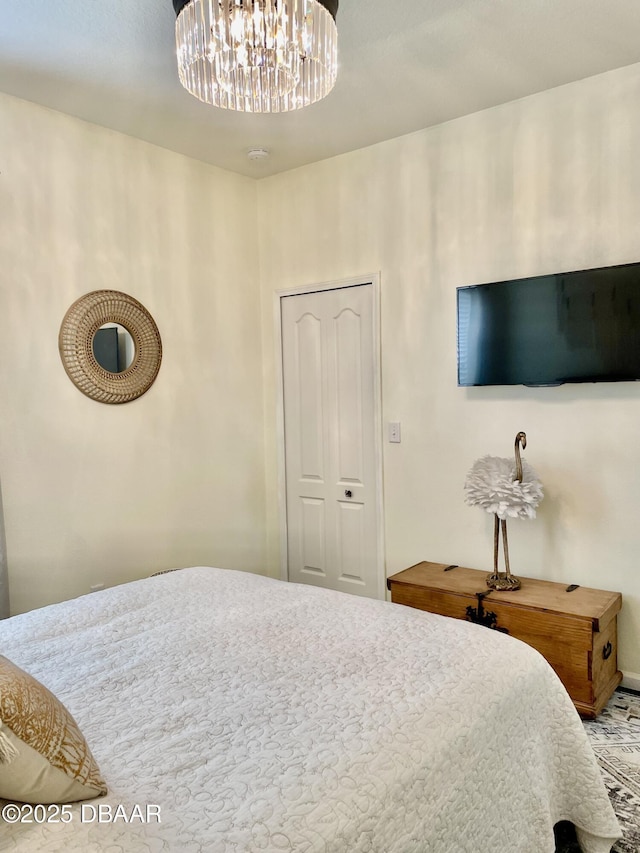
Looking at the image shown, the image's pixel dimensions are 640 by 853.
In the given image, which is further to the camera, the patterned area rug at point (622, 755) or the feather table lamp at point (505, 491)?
the feather table lamp at point (505, 491)

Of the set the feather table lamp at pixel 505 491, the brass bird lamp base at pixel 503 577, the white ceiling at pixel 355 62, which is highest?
the white ceiling at pixel 355 62

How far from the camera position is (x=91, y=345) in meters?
3.11

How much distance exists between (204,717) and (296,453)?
8.65 feet

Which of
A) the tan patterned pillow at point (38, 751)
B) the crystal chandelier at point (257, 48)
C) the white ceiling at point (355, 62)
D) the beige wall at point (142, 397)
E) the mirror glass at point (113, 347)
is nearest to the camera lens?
the tan patterned pillow at point (38, 751)

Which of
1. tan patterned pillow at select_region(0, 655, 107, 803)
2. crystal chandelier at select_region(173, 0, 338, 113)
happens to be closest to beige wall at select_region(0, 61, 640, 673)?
crystal chandelier at select_region(173, 0, 338, 113)

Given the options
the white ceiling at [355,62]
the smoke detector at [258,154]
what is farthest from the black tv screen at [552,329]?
the smoke detector at [258,154]

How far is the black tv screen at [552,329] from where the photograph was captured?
2.65 metres

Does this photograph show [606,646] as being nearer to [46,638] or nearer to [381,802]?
[381,802]

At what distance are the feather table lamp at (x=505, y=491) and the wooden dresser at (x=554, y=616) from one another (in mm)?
116

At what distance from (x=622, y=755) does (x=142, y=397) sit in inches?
105

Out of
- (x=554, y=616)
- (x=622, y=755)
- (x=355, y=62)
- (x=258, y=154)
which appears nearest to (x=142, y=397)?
(x=258, y=154)

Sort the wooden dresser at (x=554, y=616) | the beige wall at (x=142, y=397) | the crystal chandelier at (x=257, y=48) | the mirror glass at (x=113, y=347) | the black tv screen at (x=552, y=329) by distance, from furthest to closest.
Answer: the mirror glass at (x=113, y=347)
the beige wall at (x=142, y=397)
the black tv screen at (x=552, y=329)
the wooden dresser at (x=554, y=616)
the crystal chandelier at (x=257, y=48)

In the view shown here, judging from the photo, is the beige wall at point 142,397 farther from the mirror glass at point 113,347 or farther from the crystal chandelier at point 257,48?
the crystal chandelier at point 257,48

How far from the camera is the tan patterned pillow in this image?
40.4 inches
